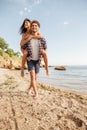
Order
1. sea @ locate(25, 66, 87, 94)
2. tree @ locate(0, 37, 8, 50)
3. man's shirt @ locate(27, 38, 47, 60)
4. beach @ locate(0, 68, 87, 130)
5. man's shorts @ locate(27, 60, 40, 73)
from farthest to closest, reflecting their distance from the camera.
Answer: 1. tree @ locate(0, 37, 8, 50)
2. sea @ locate(25, 66, 87, 94)
3. man's shorts @ locate(27, 60, 40, 73)
4. man's shirt @ locate(27, 38, 47, 60)
5. beach @ locate(0, 68, 87, 130)

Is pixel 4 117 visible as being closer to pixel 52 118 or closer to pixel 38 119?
pixel 38 119

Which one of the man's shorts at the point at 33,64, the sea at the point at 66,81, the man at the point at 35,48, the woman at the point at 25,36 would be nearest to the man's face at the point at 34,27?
the man at the point at 35,48

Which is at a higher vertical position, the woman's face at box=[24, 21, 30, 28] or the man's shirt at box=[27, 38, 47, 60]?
the woman's face at box=[24, 21, 30, 28]

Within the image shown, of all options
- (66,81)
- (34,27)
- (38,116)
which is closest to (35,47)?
(34,27)

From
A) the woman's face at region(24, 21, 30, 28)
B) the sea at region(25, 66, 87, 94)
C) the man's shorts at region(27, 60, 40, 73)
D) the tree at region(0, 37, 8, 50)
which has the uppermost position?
the tree at region(0, 37, 8, 50)

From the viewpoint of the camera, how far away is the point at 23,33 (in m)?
5.77

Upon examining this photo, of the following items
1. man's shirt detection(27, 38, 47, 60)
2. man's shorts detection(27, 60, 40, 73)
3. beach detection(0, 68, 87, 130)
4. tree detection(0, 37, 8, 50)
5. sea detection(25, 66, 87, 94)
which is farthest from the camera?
tree detection(0, 37, 8, 50)

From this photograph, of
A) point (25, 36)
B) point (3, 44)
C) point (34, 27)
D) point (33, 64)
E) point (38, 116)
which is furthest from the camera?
point (3, 44)

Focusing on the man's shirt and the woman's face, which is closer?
the man's shirt

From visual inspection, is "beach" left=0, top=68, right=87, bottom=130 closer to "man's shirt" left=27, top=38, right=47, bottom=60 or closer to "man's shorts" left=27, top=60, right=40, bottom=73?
"man's shorts" left=27, top=60, right=40, bottom=73

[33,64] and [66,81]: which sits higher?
[33,64]

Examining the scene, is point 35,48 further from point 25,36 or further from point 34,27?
point 34,27

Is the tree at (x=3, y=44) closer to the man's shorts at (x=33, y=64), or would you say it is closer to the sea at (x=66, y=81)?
the sea at (x=66, y=81)

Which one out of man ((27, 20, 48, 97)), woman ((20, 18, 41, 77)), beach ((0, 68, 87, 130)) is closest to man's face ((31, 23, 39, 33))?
man ((27, 20, 48, 97))
